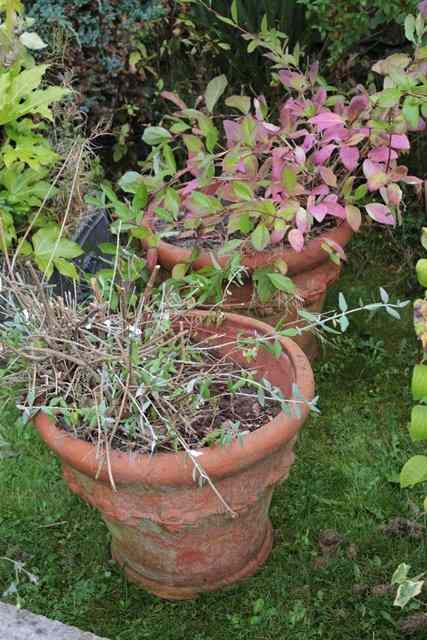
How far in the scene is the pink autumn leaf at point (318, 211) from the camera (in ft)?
7.60

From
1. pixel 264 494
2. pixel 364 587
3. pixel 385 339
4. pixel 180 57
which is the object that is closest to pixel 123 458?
pixel 264 494

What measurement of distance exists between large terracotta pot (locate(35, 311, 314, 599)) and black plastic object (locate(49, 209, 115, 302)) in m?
0.93

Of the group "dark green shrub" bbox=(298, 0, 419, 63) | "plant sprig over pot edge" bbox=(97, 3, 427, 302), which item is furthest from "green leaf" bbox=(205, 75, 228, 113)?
"dark green shrub" bbox=(298, 0, 419, 63)

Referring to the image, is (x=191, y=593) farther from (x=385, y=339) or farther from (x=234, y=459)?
(x=385, y=339)

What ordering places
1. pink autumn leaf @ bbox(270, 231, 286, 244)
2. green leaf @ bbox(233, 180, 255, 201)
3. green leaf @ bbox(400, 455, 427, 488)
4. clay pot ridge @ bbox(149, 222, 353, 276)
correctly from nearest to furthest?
1. green leaf @ bbox(400, 455, 427, 488)
2. green leaf @ bbox(233, 180, 255, 201)
3. pink autumn leaf @ bbox(270, 231, 286, 244)
4. clay pot ridge @ bbox(149, 222, 353, 276)

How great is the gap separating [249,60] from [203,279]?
1.71 meters

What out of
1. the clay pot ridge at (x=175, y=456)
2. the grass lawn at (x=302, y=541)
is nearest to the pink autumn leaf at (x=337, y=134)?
the clay pot ridge at (x=175, y=456)

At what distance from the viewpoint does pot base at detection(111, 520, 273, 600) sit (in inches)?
85.6

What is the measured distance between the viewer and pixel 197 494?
73.5 inches

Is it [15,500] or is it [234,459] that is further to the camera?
[15,500]

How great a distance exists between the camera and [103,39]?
3340 millimetres

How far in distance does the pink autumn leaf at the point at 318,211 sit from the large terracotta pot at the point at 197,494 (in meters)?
0.39

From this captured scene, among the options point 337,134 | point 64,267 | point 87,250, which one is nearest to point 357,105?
point 337,134

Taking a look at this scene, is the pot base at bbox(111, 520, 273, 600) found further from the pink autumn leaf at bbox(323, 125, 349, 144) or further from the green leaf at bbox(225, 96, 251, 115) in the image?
the green leaf at bbox(225, 96, 251, 115)
